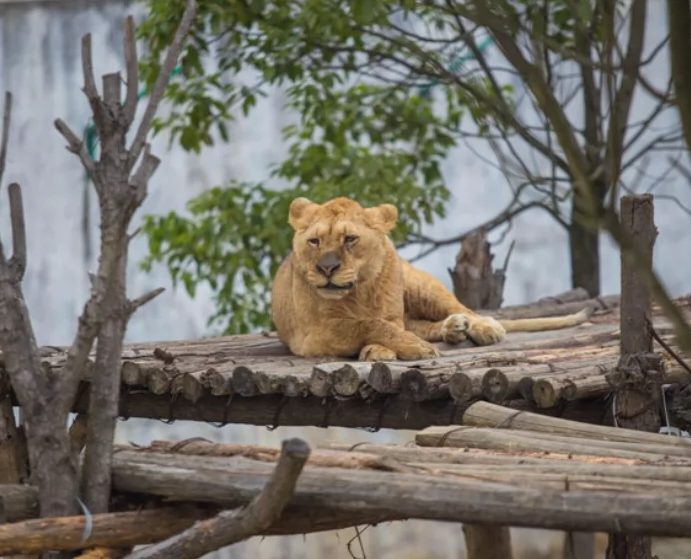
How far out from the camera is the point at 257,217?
7676 millimetres

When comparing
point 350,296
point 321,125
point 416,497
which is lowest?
point 416,497

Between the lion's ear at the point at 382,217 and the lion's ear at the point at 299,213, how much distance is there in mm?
249

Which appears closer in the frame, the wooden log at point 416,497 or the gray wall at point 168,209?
the wooden log at point 416,497

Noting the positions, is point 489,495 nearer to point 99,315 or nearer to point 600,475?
point 600,475

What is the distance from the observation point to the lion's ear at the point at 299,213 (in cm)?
546

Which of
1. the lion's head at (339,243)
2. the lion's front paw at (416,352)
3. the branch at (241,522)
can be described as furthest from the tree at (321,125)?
the branch at (241,522)

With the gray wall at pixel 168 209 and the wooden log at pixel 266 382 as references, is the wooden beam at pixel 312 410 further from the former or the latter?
the gray wall at pixel 168 209

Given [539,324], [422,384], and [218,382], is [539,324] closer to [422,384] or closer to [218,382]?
[422,384]

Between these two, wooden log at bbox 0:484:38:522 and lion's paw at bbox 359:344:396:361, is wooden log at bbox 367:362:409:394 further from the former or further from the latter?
wooden log at bbox 0:484:38:522

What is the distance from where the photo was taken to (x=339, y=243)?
5293 millimetres

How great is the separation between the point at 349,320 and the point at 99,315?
2.41 m

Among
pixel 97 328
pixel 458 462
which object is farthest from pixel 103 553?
pixel 458 462

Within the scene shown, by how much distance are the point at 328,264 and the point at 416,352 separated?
50 centimetres

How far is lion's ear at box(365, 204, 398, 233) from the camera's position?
5500 millimetres
